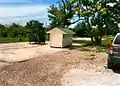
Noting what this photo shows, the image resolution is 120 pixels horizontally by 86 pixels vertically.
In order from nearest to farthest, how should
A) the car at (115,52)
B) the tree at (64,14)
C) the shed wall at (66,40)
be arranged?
the car at (115,52), the shed wall at (66,40), the tree at (64,14)

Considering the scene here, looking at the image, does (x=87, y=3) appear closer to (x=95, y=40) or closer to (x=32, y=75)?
(x=95, y=40)

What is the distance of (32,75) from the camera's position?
1183cm

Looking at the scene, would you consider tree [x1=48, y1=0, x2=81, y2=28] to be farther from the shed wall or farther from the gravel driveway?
the gravel driveway

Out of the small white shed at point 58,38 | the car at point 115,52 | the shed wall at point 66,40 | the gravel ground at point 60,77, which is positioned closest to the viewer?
the gravel ground at point 60,77

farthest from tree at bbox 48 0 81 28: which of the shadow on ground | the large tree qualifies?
the shadow on ground

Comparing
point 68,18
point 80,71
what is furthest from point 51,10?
point 80,71

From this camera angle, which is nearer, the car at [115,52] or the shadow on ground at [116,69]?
the car at [115,52]

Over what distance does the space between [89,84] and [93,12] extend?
23.8 metres

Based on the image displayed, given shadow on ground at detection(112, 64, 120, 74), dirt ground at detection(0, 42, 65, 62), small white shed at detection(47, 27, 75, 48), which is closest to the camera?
shadow on ground at detection(112, 64, 120, 74)

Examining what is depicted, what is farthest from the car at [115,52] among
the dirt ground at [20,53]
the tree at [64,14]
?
the tree at [64,14]

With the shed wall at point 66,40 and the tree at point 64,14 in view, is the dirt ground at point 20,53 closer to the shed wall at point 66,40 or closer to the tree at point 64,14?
the shed wall at point 66,40

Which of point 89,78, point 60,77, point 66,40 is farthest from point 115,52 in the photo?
point 66,40

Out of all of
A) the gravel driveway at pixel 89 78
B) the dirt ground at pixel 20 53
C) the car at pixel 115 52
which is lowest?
the gravel driveway at pixel 89 78

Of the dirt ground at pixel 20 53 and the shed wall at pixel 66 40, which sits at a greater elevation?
the shed wall at pixel 66 40
